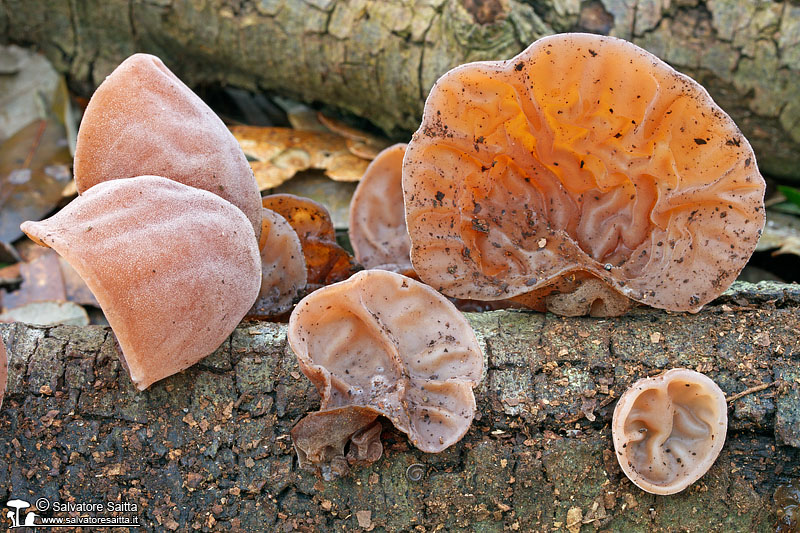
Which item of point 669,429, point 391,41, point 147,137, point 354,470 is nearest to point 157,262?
point 147,137

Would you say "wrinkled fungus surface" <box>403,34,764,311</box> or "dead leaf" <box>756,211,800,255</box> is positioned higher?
"wrinkled fungus surface" <box>403,34,764,311</box>

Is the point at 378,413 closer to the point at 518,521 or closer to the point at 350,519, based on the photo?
the point at 350,519

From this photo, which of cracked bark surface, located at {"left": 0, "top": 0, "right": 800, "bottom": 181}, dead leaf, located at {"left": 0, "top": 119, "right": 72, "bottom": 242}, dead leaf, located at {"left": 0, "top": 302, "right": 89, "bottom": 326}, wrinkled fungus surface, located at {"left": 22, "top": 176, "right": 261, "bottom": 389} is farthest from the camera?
dead leaf, located at {"left": 0, "top": 119, "right": 72, "bottom": 242}

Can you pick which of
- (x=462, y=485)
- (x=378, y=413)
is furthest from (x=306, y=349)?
(x=462, y=485)

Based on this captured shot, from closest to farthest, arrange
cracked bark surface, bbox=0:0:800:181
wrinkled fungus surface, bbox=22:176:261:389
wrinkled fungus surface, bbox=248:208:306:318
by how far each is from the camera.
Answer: wrinkled fungus surface, bbox=22:176:261:389, wrinkled fungus surface, bbox=248:208:306:318, cracked bark surface, bbox=0:0:800:181

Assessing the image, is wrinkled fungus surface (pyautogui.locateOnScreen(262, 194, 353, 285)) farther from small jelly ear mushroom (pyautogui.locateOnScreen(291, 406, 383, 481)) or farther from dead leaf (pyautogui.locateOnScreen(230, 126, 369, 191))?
dead leaf (pyautogui.locateOnScreen(230, 126, 369, 191))

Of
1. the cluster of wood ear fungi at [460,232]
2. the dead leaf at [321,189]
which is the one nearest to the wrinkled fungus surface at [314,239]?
the cluster of wood ear fungi at [460,232]

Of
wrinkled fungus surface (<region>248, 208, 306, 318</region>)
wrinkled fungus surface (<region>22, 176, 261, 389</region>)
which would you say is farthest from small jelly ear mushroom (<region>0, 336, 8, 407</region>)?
wrinkled fungus surface (<region>248, 208, 306, 318</region>)

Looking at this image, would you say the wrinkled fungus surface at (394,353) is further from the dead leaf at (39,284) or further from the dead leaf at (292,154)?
the dead leaf at (39,284)
